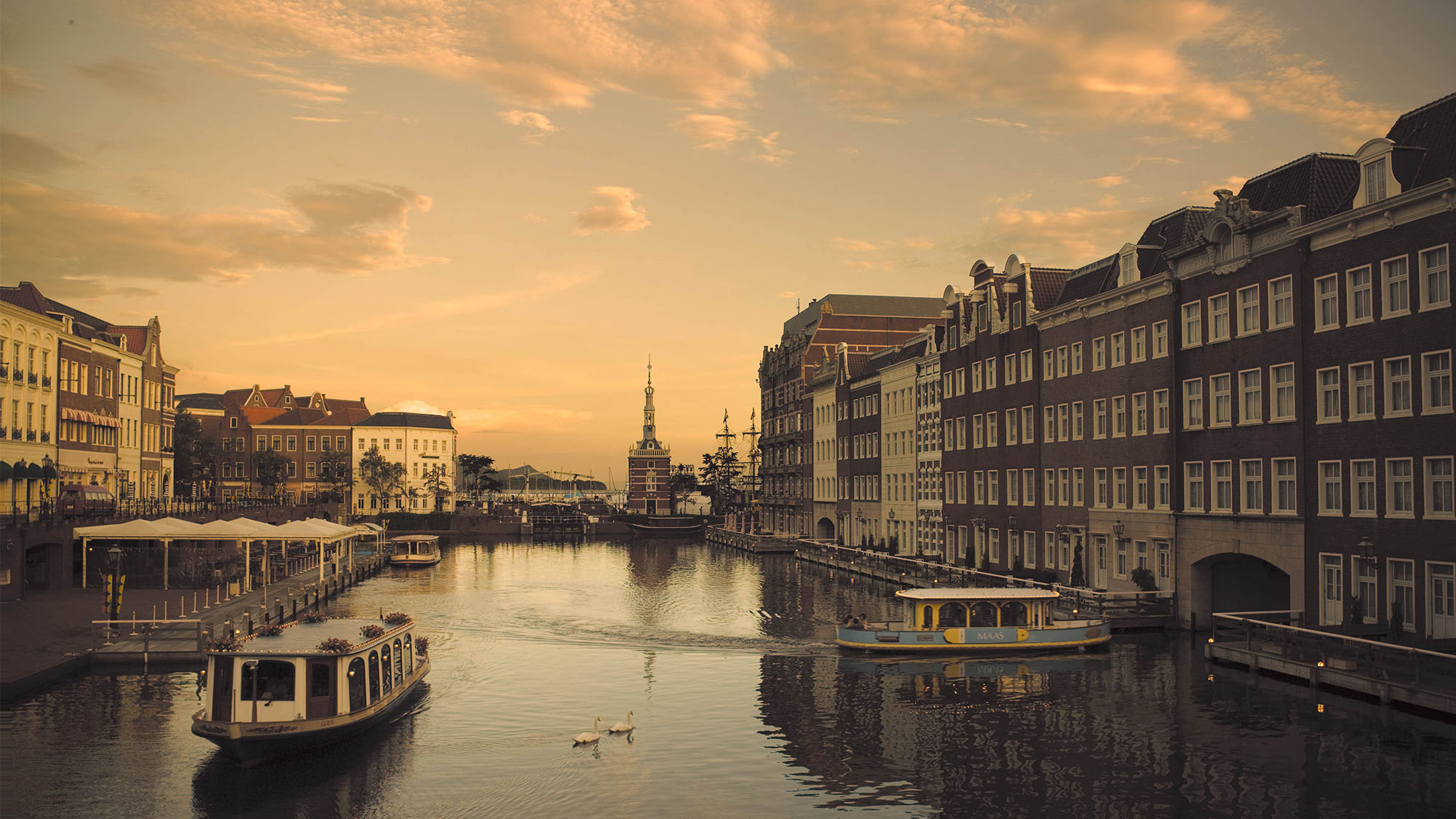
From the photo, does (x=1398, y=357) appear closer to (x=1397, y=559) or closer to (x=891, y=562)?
(x=1397, y=559)

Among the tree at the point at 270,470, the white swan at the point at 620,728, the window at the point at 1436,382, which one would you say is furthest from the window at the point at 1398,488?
the tree at the point at 270,470

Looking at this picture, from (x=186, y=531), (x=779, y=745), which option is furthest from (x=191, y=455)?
(x=779, y=745)

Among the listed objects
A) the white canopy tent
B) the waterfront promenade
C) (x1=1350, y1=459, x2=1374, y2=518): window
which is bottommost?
the waterfront promenade

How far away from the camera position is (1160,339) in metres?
52.0

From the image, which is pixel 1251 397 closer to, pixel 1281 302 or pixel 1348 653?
pixel 1281 302

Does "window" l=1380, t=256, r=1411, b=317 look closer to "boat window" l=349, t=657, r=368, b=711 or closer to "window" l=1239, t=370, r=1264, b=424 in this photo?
"window" l=1239, t=370, r=1264, b=424

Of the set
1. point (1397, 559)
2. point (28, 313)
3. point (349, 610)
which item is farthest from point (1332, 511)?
point (28, 313)

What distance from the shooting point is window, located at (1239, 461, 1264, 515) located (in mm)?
44562

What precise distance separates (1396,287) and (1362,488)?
22.8 ft

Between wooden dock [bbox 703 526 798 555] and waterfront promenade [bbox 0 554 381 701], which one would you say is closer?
waterfront promenade [bbox 0 554 381 701]

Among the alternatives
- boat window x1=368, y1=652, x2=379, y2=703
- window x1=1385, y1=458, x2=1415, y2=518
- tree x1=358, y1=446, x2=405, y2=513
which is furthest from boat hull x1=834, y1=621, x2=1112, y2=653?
tree x1=358, y1=446, x2=405, y2=513

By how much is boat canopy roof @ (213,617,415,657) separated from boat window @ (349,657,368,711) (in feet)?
1.56

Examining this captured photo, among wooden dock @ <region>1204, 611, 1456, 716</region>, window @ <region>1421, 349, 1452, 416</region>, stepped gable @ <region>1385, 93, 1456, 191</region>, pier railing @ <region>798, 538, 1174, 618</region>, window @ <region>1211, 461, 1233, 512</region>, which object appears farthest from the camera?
pier railing @ <region>798, 538, 1174, 618</region>

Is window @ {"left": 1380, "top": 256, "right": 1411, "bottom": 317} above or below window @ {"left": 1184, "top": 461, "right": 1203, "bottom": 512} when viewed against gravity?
above
